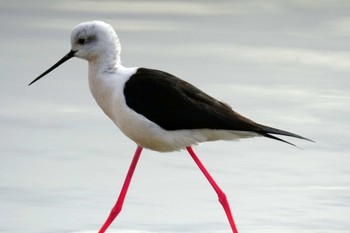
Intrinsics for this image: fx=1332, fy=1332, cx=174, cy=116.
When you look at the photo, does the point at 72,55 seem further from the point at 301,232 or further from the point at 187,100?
the point at 301,232

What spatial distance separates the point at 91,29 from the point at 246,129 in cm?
136

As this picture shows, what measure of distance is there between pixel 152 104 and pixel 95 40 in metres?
0.64

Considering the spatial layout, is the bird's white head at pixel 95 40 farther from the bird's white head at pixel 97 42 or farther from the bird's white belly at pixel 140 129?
the bird's white belly at pixel 140 129

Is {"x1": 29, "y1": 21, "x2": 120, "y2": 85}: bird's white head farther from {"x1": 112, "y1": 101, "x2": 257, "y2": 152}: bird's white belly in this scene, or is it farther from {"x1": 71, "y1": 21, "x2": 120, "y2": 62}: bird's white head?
{"x1": 112, "y1": 101, "x2": 257, "y2": 152}: bird's white belly

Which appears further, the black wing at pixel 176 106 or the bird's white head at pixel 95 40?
the bird's white head at pixel 95 40

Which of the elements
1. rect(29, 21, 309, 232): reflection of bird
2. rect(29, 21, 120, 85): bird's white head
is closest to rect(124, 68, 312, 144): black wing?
rect(29, 21, 309, 232): reflection of bird

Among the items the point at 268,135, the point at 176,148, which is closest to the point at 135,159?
the point at 176,148

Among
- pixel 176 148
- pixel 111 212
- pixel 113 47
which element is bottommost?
pixel 111 212

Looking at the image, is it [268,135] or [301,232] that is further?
[301,232]

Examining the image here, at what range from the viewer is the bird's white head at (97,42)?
9.77m

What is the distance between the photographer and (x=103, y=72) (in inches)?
385

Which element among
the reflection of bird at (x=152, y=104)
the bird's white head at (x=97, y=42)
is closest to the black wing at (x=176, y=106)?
the reflection of bird at (x=152, y=104)

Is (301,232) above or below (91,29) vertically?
below

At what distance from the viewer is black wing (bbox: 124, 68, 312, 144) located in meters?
9.55
